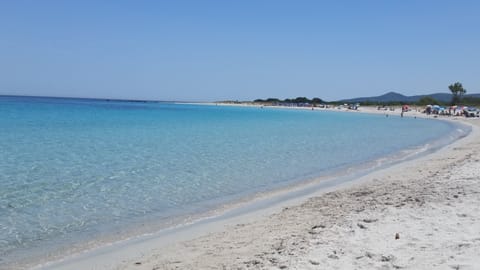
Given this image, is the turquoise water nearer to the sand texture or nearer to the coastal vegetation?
the sand texture

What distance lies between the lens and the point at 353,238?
5.36 m

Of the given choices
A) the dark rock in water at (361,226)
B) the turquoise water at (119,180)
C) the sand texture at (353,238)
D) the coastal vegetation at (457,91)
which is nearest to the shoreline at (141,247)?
the sand texture at (353,238)

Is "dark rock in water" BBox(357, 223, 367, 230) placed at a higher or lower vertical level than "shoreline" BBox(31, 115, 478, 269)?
higher

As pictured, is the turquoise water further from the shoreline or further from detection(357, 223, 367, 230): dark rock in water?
detection(357, 223, 367, 230): dark rock in water

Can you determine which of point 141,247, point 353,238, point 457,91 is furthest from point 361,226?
point 457,91

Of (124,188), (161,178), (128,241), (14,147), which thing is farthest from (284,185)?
(14,147)

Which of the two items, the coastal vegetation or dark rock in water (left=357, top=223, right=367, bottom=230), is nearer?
dark rock in water (left=357, top=223, right=367, bottom=230)

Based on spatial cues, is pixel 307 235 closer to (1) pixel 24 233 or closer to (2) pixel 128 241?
(2) pixel 128 241

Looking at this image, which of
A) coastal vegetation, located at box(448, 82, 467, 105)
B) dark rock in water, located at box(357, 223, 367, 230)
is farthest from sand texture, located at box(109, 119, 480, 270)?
coastal vegetation, located at box(448, 82, 467, 105)

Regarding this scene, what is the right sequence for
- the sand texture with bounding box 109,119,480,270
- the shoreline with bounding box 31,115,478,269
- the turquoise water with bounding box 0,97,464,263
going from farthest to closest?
1. the turquoise water with bounding box 0,97,464,263
2. the shoreline with bounding box 31,115,478,269
3. the sand texture with bounding box 109,119,480,270

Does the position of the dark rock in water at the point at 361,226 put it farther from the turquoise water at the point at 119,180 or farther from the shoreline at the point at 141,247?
the turquoise water at the point at 119,180

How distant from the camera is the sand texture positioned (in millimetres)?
4512

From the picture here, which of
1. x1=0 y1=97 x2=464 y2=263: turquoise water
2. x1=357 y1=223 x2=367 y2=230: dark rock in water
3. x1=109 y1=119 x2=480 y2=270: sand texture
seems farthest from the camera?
x1=0 y1=97 x2=464 y2=263: turquoise water

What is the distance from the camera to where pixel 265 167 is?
1443cm
